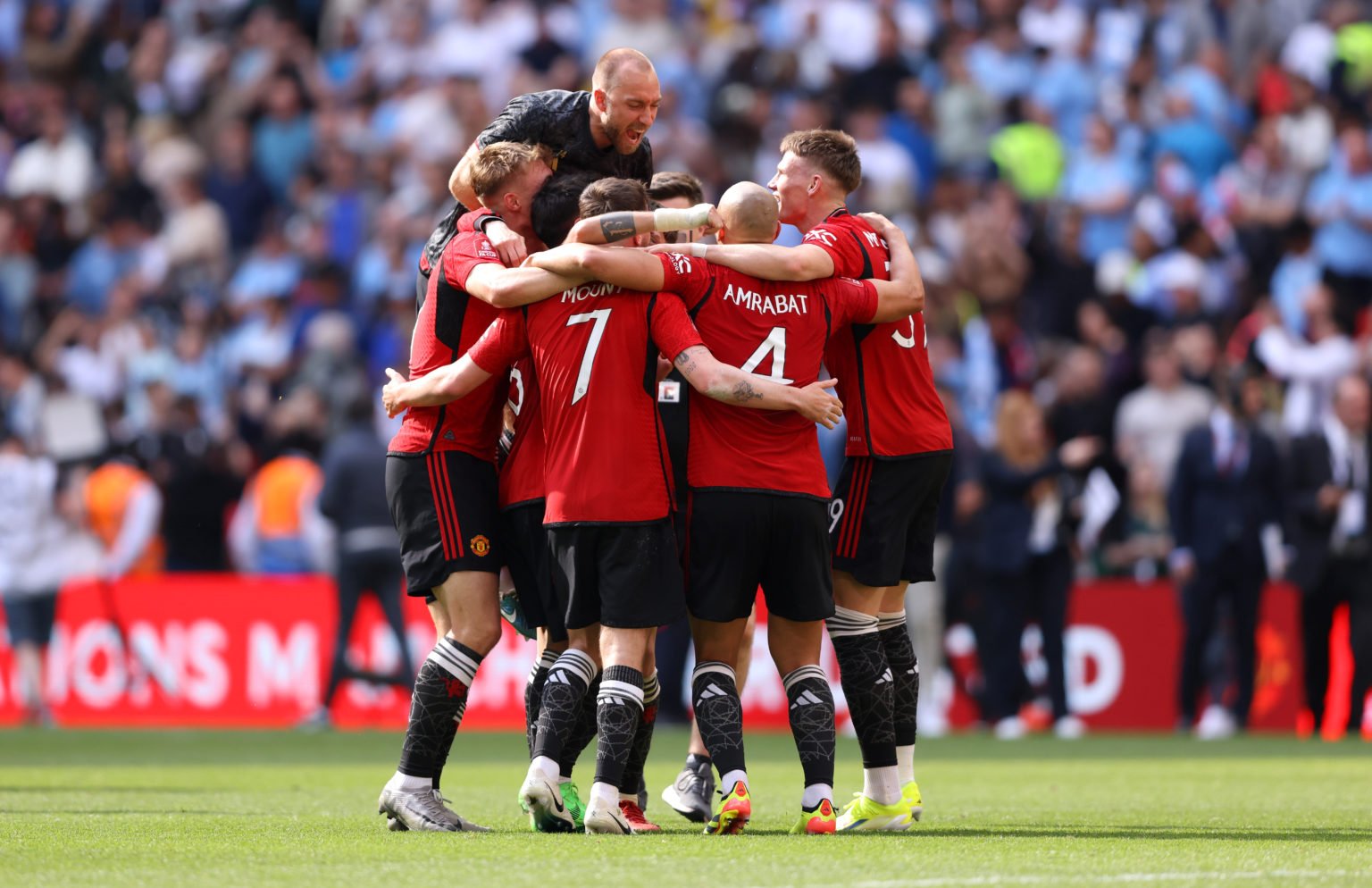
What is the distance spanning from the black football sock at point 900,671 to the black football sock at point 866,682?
398mm

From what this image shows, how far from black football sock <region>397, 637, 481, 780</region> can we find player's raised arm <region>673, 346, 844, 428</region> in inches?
52.3

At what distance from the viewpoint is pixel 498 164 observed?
27.2 ft

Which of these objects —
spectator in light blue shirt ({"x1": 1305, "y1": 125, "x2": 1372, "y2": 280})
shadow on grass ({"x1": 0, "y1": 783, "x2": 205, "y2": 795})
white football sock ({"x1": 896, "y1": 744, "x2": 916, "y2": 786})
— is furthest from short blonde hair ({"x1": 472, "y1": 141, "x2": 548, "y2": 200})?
spectator in light blue shirt ({"x1": 1305, "y1": 125, "x2": 1372, "y2": 280})

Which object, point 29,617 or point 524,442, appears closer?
point 524,442

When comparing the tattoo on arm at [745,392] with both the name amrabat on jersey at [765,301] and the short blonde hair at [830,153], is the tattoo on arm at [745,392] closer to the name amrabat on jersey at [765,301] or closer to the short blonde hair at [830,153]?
the name amrabat on jersey at [765,301]

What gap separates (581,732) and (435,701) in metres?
0.76

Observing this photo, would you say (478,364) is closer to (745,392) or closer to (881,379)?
(745,392)

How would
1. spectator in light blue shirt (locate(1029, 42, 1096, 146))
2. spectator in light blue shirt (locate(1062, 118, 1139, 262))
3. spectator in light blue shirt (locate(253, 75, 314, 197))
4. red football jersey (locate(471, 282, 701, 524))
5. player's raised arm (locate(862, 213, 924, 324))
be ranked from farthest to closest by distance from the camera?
1. spectator in light blue shirt (locate(253, 75, 314, 197))
2. spectator in light blue shirt (locate(1029, 42, 1096, 146))
3. spectator in light blue shirt (locate(1062, 118, 1139, 262))
4. player's raised arm (locate(862, 213, 924, 324))
5. red football jersey (locate(471, 282, 701, 524))

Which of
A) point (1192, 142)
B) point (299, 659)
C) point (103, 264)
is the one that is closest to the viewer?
point (299, 659)

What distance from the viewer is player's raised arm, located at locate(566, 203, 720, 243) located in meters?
7.86

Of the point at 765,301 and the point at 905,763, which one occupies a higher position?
the point at 765,301

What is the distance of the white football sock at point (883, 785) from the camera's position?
8.41 m

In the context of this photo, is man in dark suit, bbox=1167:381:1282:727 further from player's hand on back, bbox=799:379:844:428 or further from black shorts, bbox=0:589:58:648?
black shorts, bbox=0:589:58:648

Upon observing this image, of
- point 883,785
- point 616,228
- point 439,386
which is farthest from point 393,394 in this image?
point 883,785
